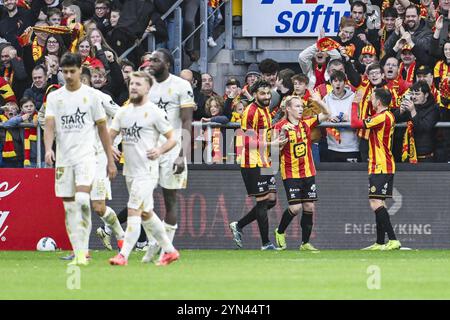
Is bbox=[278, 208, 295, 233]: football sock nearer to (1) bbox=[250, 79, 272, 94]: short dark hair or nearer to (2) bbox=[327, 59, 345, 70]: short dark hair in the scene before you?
(1) bbox=[250, 79, 272, 94]: short dark hair

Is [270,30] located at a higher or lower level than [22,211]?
higher

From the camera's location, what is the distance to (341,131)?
70.4ft

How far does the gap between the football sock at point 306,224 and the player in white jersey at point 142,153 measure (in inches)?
180

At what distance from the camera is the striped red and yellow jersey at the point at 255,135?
20.1 meters

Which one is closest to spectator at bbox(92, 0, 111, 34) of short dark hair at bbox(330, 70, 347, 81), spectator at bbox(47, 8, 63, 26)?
spectator at bbox(47, 8, 63, 26)

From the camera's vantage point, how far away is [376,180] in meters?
20.5

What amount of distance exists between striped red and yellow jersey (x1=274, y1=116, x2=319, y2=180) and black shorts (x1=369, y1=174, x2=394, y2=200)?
88cm

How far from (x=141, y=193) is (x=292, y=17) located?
943 centimetres

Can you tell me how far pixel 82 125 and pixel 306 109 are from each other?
525cm

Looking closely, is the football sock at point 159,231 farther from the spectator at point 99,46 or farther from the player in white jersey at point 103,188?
the spectator at point 99,46

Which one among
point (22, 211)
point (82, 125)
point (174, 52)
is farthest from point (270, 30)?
point (82, 125)

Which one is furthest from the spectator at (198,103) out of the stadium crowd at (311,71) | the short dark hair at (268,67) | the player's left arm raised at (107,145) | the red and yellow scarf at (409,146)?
the player's left arm raised at (107,145)

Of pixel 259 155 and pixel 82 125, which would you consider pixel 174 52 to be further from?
pixel 82 125

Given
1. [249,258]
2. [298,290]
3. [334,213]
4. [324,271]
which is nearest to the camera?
[298,290]
